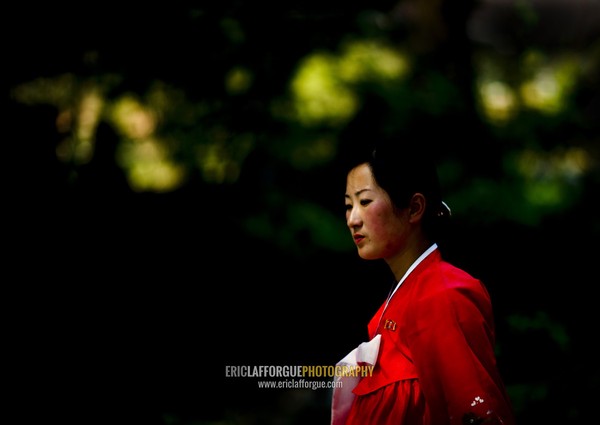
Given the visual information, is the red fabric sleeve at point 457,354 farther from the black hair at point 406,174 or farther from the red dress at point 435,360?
the black hair at point 406,174

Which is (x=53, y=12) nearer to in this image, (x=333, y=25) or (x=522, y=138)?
(x=333, y=25)

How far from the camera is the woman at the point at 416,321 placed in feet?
5.92

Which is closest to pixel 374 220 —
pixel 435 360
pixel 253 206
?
pixel 435 360

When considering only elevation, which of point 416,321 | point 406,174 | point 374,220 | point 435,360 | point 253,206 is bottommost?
point 435,360

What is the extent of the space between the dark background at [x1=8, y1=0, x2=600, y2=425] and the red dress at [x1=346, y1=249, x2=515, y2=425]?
6.89 ft

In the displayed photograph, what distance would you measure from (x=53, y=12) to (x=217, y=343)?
3.02 meters

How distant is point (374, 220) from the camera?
2.19 metres

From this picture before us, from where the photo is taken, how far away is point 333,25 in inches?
230

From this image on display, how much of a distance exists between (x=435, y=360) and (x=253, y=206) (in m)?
3.66

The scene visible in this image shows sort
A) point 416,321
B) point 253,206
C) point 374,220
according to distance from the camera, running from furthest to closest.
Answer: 1. point 253,206
2. point 374,220
3. point 416,321

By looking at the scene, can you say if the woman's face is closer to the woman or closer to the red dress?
the woman

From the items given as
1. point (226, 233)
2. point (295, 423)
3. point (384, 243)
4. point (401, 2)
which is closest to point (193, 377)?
point (295, 423)

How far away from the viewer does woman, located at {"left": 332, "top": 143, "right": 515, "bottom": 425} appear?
71.1 inches

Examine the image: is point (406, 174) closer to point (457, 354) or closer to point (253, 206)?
point (457, 354)
